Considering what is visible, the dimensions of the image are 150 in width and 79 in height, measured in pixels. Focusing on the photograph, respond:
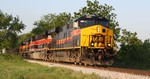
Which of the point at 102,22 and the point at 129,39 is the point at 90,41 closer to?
the point at 102,22

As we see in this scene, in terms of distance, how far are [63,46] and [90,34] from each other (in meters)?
5.81

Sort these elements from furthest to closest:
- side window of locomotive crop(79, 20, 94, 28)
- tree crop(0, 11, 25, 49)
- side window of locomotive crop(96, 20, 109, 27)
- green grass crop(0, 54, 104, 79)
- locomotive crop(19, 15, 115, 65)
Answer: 1. tree crop(0, 11, 25, 49)
2. side window of locomotive crop(96, 20, 109, 27)
3. side window of locomotive crop(79, 20, 94, 28)
4. locomotive crop(19, 15, 115, 65)
5. green grass crop(0, 54, 104, 79)

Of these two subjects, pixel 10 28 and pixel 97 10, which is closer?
pixel 97 10

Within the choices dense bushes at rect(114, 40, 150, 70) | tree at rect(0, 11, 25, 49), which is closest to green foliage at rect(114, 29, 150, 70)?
dense bushes at rect(114, 40, 150, 70)

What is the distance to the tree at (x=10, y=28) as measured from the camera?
68.8 meters

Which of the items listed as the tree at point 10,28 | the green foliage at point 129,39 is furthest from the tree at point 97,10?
the tree at point 10,28

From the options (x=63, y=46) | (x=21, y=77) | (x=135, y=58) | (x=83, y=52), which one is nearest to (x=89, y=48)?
(x=83, y=52)

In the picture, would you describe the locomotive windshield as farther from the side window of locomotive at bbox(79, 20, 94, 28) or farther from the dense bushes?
the dense bushes

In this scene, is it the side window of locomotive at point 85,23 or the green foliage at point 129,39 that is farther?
the green foliage at point 129,39

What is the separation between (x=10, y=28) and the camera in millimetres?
72312

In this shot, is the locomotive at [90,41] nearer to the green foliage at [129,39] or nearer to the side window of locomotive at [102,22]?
the side window of locomotive at [102,22]

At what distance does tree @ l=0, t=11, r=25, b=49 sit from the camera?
226 feet

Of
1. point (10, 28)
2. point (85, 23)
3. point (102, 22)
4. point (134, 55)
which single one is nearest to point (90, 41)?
point (85, 23)

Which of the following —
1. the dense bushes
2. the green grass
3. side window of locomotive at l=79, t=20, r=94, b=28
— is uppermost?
side window of locomotive at l=79, t=20, r=94, b=28
